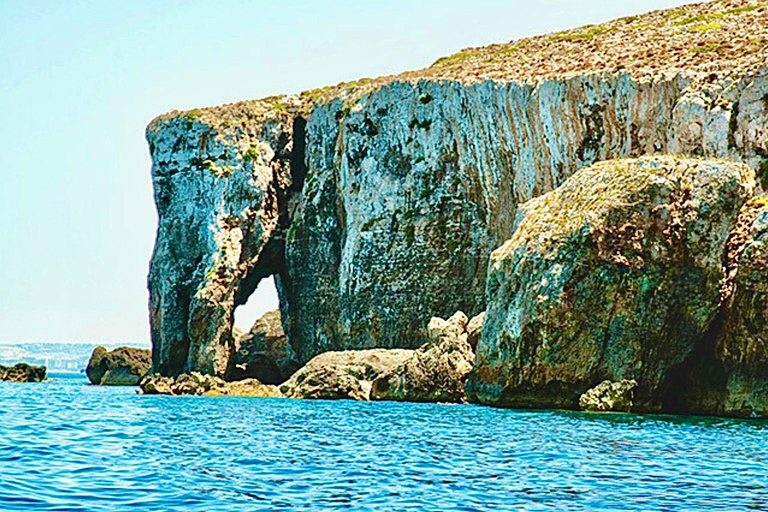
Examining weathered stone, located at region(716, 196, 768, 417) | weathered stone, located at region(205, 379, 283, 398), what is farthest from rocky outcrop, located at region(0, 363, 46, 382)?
weathered stone, located at region(716, 196, 768, 417)

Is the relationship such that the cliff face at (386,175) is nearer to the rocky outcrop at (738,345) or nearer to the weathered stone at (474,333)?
the rocky outcrop at (738,345)

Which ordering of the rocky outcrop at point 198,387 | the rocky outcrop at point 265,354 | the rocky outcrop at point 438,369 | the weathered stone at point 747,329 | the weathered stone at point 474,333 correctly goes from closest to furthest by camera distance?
1. the weathered stone at point 747,329
2. the rocky outcrop at point 438,369
3. the weathered stone at point 474,333
4. the rocky outcrop at point 198,387
5. the rocky outcrop at point 265,354

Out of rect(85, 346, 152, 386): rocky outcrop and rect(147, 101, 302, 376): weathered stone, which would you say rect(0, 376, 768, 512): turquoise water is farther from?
rect(85, 346, 152, 386): rocky outcrop

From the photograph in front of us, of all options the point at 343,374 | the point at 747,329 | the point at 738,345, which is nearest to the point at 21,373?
the point at 343,374

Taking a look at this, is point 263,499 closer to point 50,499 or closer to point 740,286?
point 50,499

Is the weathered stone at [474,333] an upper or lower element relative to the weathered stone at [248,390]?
upper

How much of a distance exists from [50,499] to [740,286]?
32039mm

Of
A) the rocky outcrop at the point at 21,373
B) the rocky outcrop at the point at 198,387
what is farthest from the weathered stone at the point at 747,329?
the rocky outcrop at the point at 21,373

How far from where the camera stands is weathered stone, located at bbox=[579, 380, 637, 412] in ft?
138

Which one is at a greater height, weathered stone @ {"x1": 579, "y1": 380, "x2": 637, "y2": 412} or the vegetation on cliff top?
the vegetation on cliff top

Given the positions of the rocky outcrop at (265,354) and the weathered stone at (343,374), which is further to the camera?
the rocky outcrop at (265,354)

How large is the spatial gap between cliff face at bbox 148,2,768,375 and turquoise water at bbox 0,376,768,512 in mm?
26808

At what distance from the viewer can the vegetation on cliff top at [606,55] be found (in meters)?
59.7

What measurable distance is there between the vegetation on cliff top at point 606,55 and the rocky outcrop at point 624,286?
13199 mm
